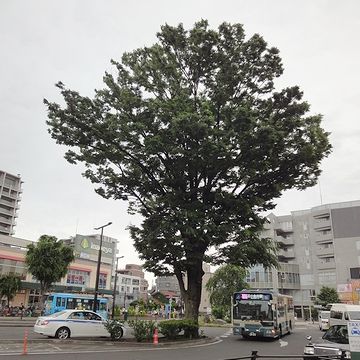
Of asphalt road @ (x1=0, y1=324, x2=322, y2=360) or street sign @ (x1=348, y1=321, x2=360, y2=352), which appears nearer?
street sign @ (x1=348, y1=321, x2=360, y2=352)

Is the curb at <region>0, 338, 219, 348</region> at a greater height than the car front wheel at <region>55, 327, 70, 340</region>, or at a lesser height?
lesser

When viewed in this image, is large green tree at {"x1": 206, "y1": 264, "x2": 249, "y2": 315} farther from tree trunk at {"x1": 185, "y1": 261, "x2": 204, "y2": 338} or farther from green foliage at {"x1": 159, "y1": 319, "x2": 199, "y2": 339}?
green foliage at {"x1": 159, "y1": 319, "x2": 199, "y2": 339}

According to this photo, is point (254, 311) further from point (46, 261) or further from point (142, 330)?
point (46, 261)

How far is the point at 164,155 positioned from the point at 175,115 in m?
2.77

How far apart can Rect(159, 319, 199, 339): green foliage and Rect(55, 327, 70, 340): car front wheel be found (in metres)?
4.64

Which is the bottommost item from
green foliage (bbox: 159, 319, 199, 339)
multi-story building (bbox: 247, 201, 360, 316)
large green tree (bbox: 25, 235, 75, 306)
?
green foliage (bbox: 159, 319, 199, 339)

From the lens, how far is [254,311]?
22578mm

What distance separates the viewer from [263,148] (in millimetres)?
18406

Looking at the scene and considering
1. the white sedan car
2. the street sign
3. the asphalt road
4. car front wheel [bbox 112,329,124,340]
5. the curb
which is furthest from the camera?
car front wheel [bbox 112,329,124,340]

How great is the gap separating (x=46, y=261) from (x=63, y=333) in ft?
77.1

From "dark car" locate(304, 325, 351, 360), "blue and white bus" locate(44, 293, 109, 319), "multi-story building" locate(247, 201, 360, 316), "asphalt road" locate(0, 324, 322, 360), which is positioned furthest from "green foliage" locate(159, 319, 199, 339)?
"multi-story building" locate(247, 201, 360, 316)

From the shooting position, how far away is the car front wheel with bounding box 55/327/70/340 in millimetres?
18344

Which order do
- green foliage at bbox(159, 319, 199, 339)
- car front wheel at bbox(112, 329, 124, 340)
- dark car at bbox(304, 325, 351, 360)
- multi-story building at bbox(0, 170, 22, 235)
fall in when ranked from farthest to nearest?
multi-story building at bbox(0, 170, 22, 235) → green foliage at bbox(159, 319, 199, 339) → car front wheel at bbox(112, 329, 124, 340) → dark car at bbox(304, 325, 351, 360)

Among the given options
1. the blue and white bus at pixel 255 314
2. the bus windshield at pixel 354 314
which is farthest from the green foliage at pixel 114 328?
the bus windshield at pixel 354 314
